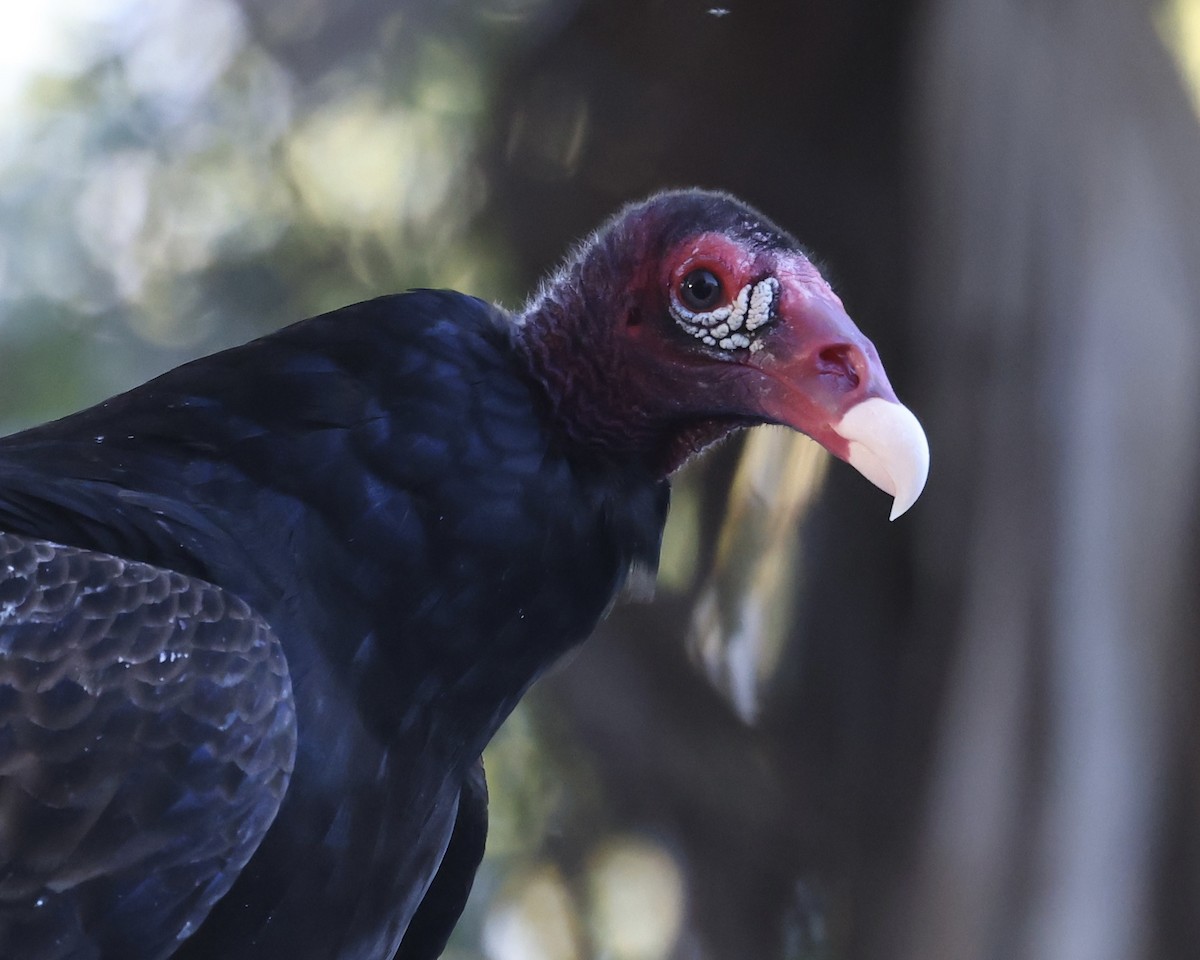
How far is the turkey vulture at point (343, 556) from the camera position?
1091mm

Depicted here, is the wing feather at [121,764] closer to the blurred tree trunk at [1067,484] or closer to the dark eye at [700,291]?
the dark eye at [700,291]

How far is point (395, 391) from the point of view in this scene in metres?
1.37

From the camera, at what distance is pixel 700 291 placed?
4.38 ft

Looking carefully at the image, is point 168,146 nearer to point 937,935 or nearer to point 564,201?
point 564,201

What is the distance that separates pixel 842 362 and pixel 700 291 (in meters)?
0.18

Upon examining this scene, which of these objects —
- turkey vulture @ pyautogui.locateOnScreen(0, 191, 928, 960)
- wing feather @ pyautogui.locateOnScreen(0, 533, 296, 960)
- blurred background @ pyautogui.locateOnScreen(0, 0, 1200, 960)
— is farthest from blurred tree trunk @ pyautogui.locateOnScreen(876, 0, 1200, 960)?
wing feather @ pyautogui.locateOnScreen(0, 533, 296, 960)

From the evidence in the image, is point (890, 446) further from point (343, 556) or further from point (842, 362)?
point (343, 556)

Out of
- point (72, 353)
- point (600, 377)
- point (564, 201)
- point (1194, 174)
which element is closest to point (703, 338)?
point (600, 377)

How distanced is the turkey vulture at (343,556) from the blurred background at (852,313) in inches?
32.5

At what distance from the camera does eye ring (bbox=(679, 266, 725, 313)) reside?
132 cm

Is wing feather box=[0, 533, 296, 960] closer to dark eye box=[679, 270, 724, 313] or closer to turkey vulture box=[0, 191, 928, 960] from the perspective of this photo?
turkey vulture box=[0, 191, 928, 960]

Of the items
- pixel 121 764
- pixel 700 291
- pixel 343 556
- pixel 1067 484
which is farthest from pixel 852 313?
pixel 121 764

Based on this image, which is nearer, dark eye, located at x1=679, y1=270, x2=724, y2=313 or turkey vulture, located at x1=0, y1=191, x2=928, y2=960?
turkey vulture, located at x1=0, y1=191, x2=928, y2=960

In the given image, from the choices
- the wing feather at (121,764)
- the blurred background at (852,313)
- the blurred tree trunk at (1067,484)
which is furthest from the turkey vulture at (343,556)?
the blurred tree trunk at (1067,484)
